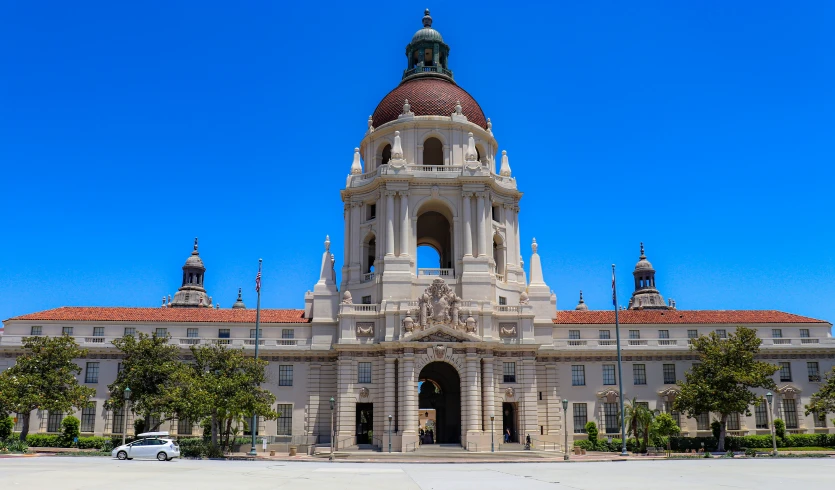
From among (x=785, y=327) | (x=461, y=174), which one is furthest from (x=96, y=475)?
(x=785, y=327)

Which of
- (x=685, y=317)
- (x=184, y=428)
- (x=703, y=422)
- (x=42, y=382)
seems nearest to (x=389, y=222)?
(x=184, y=428)

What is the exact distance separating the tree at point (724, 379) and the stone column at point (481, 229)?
21.4 metres

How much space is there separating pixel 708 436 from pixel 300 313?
1612 inches

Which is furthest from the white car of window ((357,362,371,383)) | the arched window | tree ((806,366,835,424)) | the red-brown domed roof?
tree ((806,366,835,424))

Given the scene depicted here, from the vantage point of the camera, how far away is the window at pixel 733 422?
70.1 metres

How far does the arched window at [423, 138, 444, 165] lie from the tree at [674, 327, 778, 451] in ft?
107

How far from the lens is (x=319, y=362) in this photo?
70.2 m

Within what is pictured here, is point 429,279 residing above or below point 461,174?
below

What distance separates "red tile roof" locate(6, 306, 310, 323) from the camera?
72.1 meters

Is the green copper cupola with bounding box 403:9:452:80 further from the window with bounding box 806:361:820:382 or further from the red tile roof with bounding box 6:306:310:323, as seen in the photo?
the window with bounding box 806:361:820:382

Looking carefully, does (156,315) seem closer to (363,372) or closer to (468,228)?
(363,372)

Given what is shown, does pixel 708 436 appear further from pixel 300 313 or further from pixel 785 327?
pixel 300 313

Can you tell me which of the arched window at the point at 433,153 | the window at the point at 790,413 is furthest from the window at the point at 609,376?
the arched window at the point at 433,153

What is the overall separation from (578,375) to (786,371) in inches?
808
